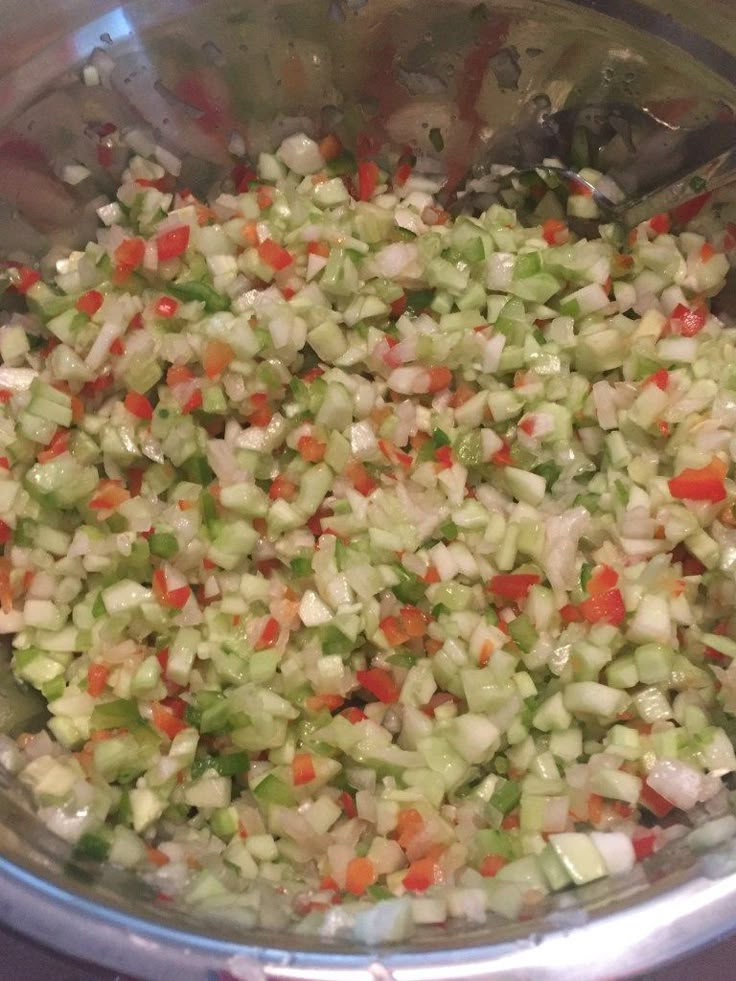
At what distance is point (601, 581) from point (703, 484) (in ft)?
0.66

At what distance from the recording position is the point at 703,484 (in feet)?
3.98

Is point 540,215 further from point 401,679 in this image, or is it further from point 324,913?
point 324,913

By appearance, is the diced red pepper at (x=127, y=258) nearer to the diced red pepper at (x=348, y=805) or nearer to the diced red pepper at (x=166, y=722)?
the diced red pepper at (x=166, y=722)

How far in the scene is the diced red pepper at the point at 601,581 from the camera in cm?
121

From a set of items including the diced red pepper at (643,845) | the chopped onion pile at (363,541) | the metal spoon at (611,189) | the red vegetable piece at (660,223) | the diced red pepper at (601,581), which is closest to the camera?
the diced red pepper at (643,845)

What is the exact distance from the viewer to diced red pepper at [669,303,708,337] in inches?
54.0

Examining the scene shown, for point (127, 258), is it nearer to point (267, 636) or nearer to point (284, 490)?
point (284, 490)

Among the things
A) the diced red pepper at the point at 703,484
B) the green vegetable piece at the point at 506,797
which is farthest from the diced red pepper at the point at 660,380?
the green vegetable piece at the point at 506,797

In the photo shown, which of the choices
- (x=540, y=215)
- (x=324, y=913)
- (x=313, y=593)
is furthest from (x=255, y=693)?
(x=540, y=215)

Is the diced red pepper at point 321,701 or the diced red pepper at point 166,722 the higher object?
the diced red pepper at point 166,722

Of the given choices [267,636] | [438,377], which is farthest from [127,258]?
[267,636]

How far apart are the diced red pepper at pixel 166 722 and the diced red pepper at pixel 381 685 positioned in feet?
0.84

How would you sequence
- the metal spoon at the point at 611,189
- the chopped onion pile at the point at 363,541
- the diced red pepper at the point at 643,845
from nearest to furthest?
the diced red pepper at the point at 643,845, the chopped onion pile at the point at 363,541, the metal spoon at the point at 611,189

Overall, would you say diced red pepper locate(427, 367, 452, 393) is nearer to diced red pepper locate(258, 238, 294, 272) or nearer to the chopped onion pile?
the chopped onion pile
